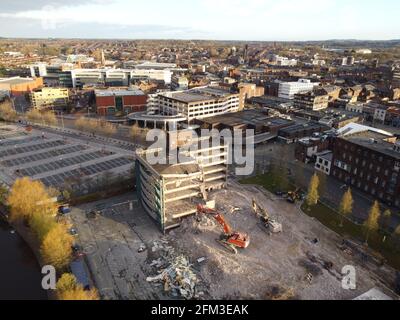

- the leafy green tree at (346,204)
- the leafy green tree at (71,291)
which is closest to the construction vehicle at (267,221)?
the leafy green tree at (346,204)

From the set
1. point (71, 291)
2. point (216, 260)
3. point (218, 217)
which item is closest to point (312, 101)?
point (218, 217)

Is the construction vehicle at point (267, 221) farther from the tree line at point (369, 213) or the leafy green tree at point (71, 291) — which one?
the leafy green tree at point (71, 291)

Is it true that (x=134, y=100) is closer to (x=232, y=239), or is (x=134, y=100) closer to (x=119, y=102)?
(x=119, y=102)

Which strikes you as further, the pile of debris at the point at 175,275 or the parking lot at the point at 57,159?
the parking lot at the point at 57,159

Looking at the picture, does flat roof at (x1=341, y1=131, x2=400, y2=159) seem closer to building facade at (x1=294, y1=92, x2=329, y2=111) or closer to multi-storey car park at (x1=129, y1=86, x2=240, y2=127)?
building facade at (x1=294, y1=92, x2=329, y2=111)
